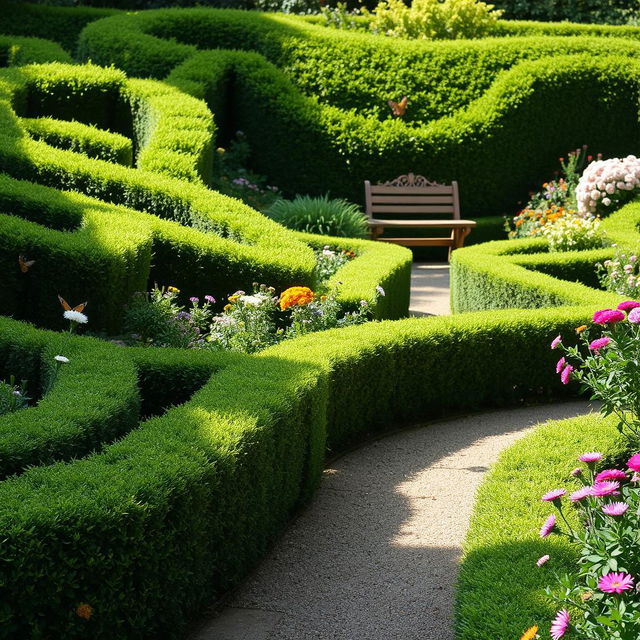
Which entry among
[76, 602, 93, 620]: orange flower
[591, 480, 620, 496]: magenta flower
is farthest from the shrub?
[591, 480, 620, 496]: magenta flower

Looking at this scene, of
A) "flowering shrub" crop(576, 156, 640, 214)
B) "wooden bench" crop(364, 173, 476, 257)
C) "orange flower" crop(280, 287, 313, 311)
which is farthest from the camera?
"wooden bench" crop(364, 173, 476, 257)

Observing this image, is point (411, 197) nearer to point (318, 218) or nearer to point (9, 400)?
point (318, 218)

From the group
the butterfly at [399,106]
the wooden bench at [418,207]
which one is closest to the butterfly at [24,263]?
the wooden bench at [418,207]

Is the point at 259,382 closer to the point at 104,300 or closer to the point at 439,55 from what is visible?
the point at 104,300

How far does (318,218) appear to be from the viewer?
40.3ft

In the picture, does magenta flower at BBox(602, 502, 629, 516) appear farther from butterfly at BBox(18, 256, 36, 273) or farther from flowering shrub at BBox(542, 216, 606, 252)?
flowering shrub at BBox(542, 216, 606, 252)

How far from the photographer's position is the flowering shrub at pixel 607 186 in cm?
1268

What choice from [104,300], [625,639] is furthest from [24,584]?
[104,300]

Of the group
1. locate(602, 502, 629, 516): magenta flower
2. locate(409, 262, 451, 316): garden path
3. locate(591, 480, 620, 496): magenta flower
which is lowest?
locate(409, 262, 451, 316): garden path

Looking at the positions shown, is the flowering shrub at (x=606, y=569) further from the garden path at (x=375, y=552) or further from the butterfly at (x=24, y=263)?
the butterfly at (x=24, y=263)

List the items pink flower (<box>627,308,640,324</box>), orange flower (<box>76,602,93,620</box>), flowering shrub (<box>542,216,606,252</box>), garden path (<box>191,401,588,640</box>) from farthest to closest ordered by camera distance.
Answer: flowering shrub (<box>542,216,606,252</box>)
garden path (<box>191,401,588,640</box>)
pink flower (<box>627,308,640,324</box>)
orange flower (<box>76,602,93,620</box>)

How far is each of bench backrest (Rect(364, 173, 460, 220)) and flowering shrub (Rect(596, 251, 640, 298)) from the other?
16.6 ft

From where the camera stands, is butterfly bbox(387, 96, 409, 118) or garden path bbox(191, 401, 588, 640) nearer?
garden path bbox(191, 401, 588, 640)

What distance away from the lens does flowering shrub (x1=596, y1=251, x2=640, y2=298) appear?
28.6 ft
